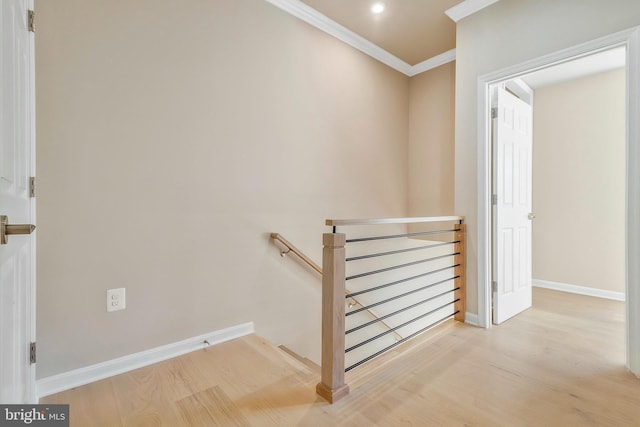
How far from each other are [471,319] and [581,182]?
2.34 metres

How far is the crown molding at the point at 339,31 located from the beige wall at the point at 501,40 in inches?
34.0

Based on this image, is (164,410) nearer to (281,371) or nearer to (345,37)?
(281,371)

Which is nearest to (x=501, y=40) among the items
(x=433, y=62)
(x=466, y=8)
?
(x=466, y=8)

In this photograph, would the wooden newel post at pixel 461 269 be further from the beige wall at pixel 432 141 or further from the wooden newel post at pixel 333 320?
the wooden newel post at pixel 333 320

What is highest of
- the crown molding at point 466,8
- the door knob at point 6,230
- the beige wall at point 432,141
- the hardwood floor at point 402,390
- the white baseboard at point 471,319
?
the crown molding at point 466,8

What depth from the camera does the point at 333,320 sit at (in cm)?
154

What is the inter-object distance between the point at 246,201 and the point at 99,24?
132 centimetres

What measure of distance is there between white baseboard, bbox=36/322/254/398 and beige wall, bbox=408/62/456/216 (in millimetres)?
2459

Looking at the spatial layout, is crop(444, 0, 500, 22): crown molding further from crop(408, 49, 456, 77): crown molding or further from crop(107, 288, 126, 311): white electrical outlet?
crop(107, 288, 126, 311): white electrical outlet

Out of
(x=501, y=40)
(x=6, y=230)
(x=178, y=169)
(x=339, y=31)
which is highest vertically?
(x=339, y=31)

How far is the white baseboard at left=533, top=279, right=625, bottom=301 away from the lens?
3.24 m

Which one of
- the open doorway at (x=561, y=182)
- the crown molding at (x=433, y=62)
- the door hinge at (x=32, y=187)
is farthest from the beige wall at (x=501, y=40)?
the door hinge at (x=32, y=187)

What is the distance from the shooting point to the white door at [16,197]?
887 millimetres

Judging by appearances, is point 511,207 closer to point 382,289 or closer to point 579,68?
point 382,289
